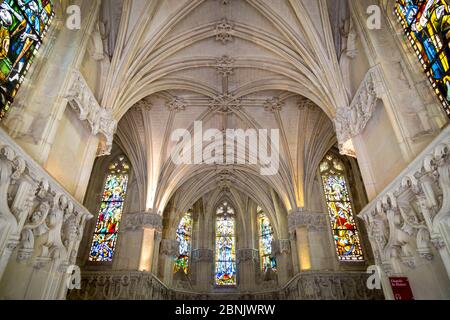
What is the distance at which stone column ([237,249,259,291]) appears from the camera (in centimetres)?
2011

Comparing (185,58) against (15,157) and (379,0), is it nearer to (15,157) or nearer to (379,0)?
(379,0)

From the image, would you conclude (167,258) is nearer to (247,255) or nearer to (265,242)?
(247,255)

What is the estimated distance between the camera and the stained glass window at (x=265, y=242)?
20562 mm

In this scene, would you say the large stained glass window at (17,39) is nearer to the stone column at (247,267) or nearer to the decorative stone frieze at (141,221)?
the decorative stone frieze at (141,221)

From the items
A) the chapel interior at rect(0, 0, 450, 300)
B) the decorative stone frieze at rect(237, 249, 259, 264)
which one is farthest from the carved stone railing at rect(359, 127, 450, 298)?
the decorative stone frieze at rect(237, 249, 259, 264)

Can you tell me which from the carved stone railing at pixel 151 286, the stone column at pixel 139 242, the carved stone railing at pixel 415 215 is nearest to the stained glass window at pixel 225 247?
the stone column at pixel 139 242

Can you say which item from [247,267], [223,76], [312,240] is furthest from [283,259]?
[223,76]

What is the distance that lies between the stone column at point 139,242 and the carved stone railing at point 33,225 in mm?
7870

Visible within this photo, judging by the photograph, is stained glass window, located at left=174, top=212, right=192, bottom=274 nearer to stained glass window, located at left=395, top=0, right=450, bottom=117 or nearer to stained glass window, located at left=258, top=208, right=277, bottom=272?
stained glass window, located at left=258, top=208, right=277, bottom=272

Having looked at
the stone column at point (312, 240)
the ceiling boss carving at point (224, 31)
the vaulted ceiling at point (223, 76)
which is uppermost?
the ceiling boss carving at point (224, 31)

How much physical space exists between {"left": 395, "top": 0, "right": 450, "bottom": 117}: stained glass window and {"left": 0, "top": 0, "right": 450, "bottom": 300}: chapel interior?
43mm

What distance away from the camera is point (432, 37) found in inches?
270

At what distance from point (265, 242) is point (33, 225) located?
17245 millimetres
